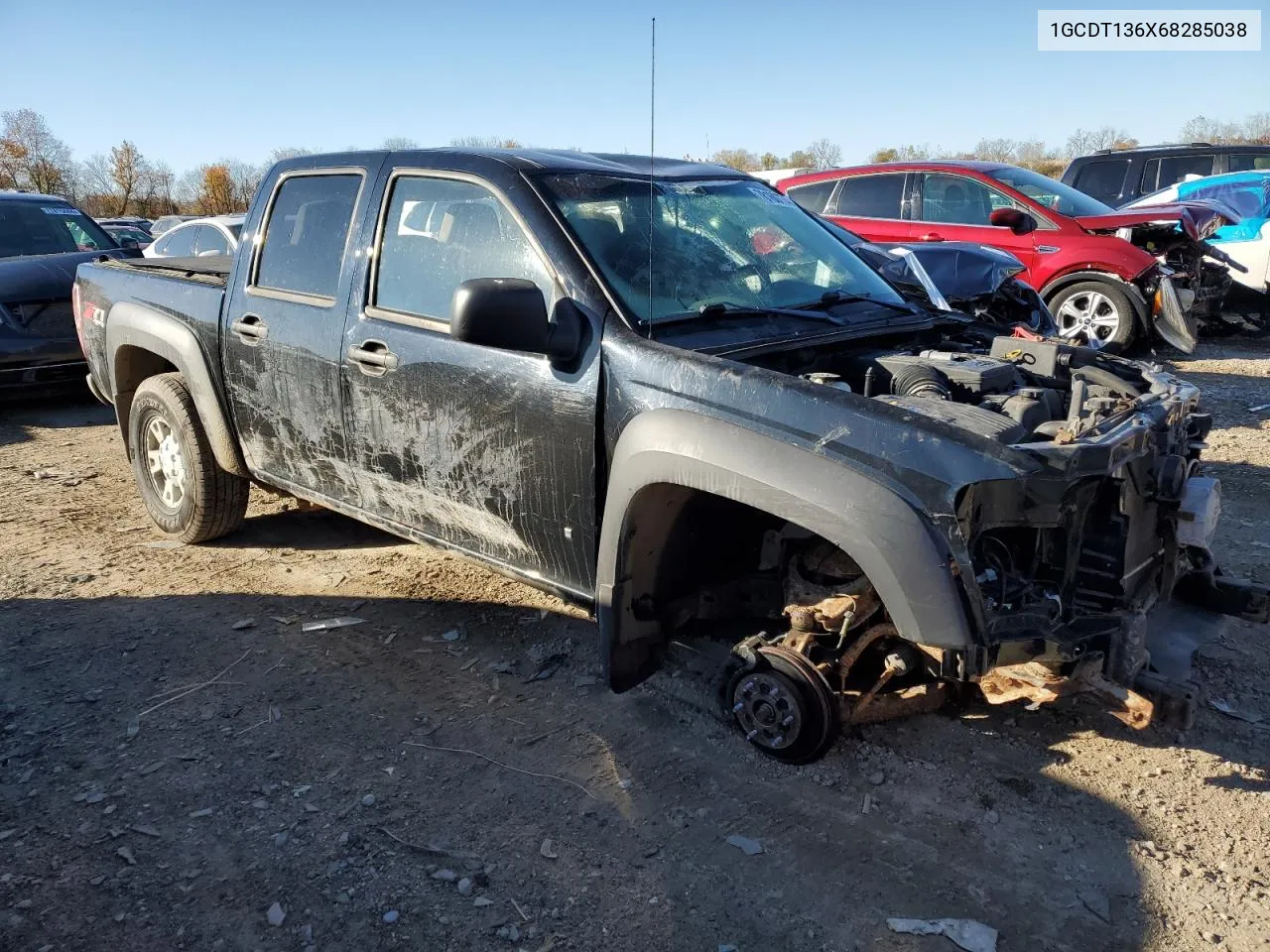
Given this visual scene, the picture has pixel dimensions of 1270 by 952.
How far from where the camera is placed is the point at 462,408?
343 centimetres

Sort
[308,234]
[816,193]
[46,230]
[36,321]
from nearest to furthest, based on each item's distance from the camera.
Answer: [308,234], [36,321], [46,230], [816,193]

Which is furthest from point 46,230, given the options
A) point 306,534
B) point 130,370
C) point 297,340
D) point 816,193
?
point 816,193

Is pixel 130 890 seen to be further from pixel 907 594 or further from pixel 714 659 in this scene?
pixel 907 594

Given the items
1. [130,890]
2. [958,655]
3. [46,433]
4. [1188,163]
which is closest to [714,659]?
[958,655]

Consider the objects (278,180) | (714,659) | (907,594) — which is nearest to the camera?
(907,594)

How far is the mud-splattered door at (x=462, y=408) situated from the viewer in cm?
321

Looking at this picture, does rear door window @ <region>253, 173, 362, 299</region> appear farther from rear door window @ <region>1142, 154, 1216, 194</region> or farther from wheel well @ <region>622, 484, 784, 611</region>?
rear door window @ <region>1142, 154, 1216, 194</region>

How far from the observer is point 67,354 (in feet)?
26.5

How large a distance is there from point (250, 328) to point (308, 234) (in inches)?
18.7

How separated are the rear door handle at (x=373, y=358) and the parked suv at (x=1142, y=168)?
1288cm

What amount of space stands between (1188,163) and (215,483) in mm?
14059

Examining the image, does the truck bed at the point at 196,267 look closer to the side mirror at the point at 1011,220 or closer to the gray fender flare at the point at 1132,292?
the side mirror at the point at 1011,220

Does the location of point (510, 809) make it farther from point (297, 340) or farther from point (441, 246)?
point (297, 340)

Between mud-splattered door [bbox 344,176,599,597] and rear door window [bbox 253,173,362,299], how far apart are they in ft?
0.90
